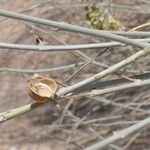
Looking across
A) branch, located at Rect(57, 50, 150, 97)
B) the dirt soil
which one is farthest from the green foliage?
the dirt soil

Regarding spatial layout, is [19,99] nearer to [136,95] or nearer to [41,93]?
[136,95]

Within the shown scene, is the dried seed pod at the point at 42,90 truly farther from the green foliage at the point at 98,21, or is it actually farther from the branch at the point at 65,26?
the green foliage at the point at 98,21

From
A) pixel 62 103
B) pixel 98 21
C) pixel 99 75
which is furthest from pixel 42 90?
pixel 62 103

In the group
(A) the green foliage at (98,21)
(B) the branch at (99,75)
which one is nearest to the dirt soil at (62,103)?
(A) the green foliage at (98,21)

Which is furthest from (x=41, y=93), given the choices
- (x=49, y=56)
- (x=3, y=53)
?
(x=3, y=53)

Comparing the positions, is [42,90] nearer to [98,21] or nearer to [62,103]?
[98,21]

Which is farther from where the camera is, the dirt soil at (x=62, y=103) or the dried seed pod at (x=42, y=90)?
the dirt soil at (x=62, y=103)
